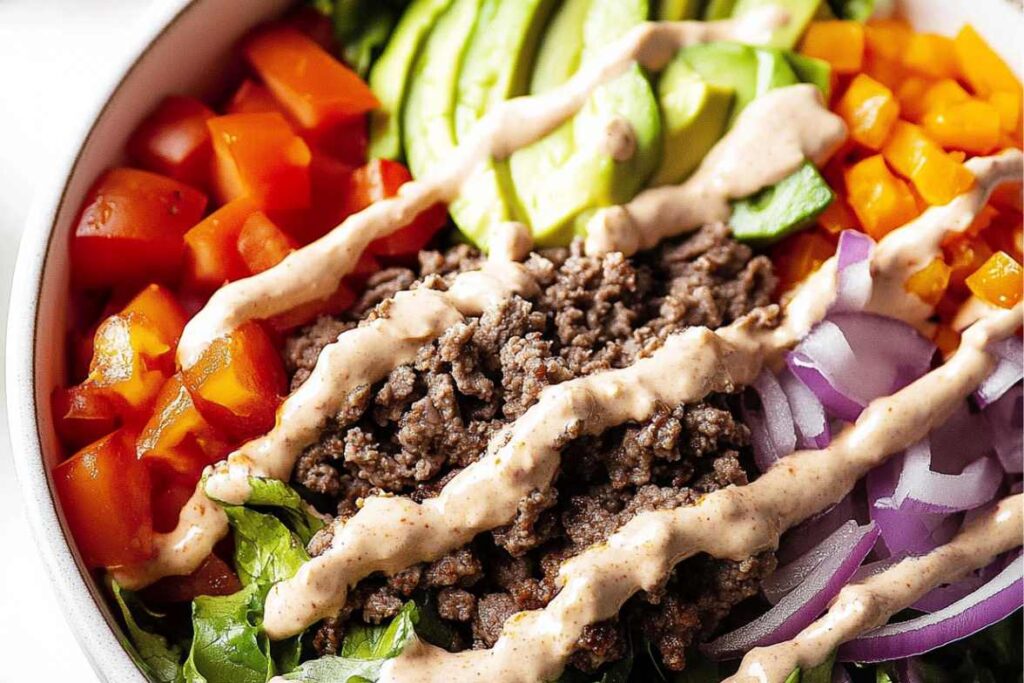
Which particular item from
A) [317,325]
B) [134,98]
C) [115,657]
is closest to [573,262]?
[317,325]

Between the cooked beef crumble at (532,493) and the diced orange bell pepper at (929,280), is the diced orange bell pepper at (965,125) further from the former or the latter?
the cooked beef crumble at (532,493)

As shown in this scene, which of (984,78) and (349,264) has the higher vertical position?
(349,264)

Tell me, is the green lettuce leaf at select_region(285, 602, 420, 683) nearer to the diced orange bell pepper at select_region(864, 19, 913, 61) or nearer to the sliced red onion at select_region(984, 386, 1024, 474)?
the sliced red onion at select_region(984, 386, 1024, 474)

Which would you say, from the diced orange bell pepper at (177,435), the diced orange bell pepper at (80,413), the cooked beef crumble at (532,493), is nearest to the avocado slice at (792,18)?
the cooked beef crumble at (532,493)

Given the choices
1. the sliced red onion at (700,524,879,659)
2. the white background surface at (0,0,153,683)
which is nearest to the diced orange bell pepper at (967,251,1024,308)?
the sliced red onion at (700,524,879,659)

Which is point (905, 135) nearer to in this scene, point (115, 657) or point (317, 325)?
point (317, 325)
